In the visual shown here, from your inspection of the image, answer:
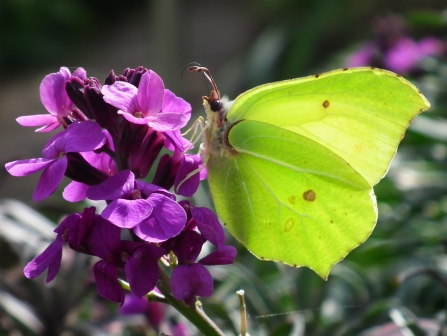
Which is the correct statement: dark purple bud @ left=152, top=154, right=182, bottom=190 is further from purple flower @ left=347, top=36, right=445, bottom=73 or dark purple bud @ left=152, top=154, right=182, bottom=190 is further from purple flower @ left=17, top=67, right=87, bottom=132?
purple flower @ left=347, top=36, right=445, bottom=73

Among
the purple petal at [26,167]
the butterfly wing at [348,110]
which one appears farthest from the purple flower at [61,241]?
the butterfly wing at [348,110]

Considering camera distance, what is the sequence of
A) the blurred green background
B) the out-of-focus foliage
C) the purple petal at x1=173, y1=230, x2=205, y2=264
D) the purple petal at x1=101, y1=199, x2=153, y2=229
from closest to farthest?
the purple petal at x1=101, y1=199, x2=153, y2=229 → the purple petal at x1=173, y1=230, x2=205, y2=264 → the blurred green background → the out-of-focus foliage

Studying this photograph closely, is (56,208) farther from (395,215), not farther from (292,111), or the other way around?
(395,215)

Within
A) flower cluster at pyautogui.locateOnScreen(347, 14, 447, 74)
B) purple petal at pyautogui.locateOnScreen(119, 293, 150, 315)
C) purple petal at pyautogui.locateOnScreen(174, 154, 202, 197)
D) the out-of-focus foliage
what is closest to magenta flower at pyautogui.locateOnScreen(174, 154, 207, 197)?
purple petal at pyautogui.locateOnScreen(174, 154, 202, 197)

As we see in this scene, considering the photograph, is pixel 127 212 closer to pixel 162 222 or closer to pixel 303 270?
pixel 162 222

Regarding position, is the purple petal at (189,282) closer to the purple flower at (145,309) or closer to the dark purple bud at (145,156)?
the dark purple bud at (145,156)

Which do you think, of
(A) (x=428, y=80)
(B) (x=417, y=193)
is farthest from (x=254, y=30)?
(B) (x=417, y=193)

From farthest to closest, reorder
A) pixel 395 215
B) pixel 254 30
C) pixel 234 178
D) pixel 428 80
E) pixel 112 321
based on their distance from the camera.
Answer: pixel 254 30 < pixel 428 80 < pixel 395 215 < pixel 112 321 < pixel 234 178

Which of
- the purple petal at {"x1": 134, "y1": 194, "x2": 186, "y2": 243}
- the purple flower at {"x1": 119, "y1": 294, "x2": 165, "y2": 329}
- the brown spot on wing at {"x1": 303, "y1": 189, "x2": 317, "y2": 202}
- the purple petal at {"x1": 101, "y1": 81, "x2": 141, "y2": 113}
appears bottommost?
the purple flower at {"x1": 119, "y1": 294, "x2": 165, "y2": 329}
